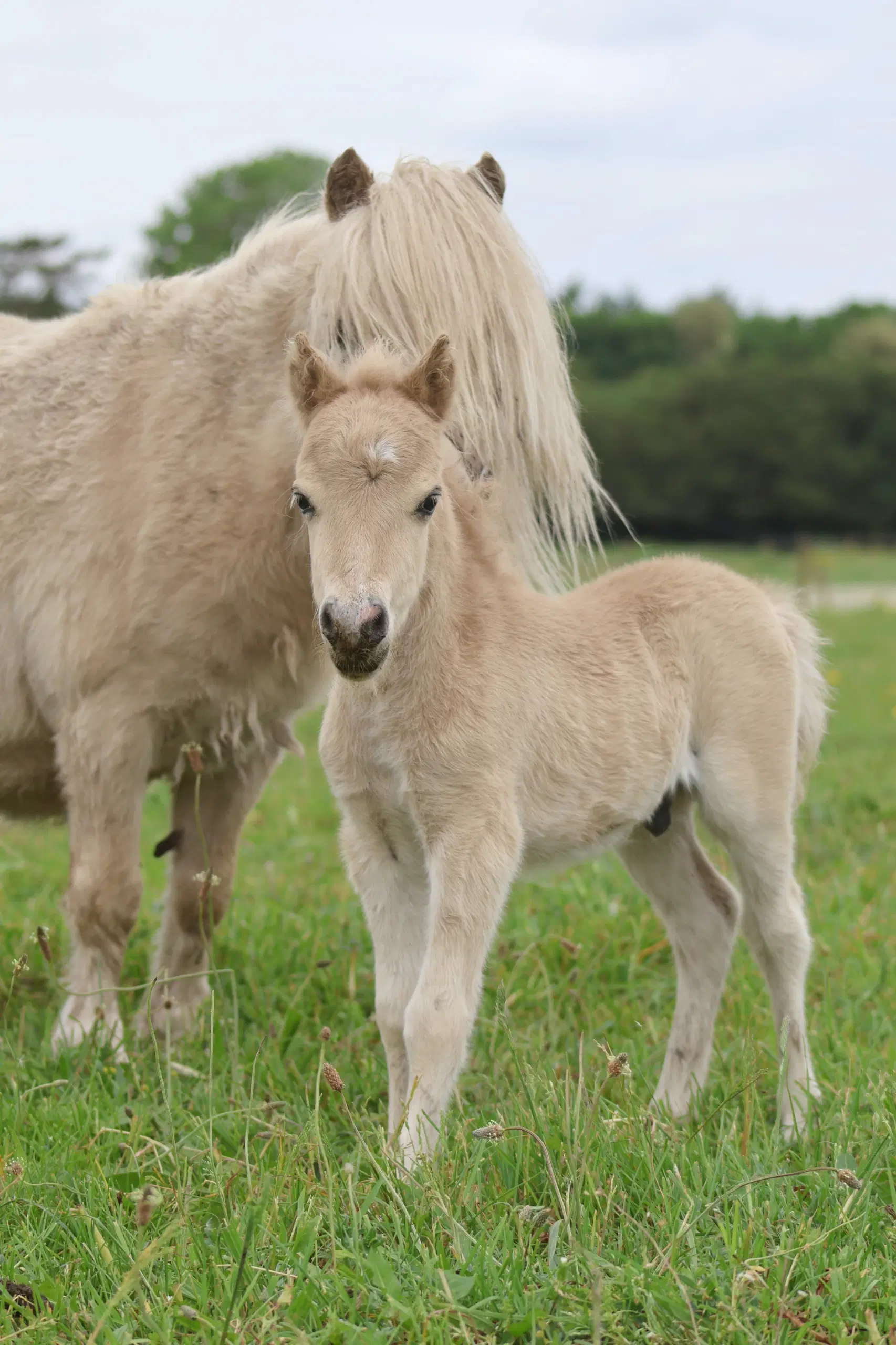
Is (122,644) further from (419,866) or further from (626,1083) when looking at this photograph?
(626,1083)

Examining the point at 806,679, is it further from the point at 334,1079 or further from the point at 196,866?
the point at 196,866

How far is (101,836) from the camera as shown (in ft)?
12.0

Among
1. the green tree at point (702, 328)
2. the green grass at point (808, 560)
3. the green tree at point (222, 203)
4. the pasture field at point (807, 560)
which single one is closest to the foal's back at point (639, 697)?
the pasture field at point (807, 560)

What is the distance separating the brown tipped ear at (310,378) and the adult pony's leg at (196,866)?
1461mm

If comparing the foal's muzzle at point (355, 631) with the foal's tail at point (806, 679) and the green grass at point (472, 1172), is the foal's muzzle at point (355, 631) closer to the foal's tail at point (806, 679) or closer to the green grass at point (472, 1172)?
the green grass at point (472, 1172)

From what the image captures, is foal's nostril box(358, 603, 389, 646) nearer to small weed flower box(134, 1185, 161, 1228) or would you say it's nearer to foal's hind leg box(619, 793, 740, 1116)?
small weed flower box(134, 1185, 161, 1228)

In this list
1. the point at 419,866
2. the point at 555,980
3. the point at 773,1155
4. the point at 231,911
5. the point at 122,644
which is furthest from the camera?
the point at 231,911

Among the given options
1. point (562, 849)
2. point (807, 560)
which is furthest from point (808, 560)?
point (562, 849)

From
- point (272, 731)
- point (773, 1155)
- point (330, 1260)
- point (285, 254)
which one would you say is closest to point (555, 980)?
point (272, 731)

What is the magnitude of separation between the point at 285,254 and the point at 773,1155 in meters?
2.81

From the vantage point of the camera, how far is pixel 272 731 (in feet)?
12.9

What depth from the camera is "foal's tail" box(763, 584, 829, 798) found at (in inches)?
142

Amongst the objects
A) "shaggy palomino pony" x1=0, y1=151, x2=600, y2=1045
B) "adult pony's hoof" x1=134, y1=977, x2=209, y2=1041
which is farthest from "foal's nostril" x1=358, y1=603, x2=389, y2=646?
"adult pony's hoof" x1=134, y1=977, x2=209, y2=1041

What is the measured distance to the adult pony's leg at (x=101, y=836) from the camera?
360 cm
